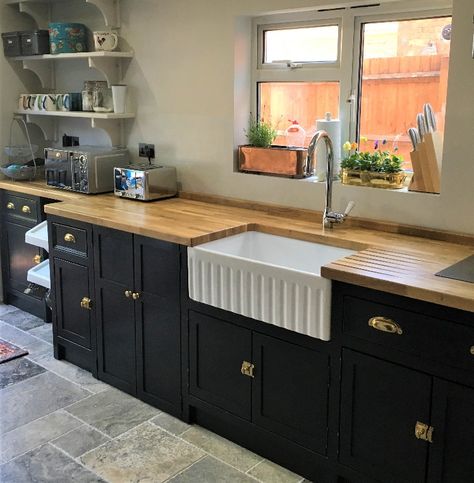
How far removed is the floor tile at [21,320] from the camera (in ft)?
13.2

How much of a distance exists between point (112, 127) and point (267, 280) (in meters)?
1.91

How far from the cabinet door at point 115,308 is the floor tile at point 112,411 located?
7cm

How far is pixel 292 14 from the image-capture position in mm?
3082

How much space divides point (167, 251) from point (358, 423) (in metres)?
1.08

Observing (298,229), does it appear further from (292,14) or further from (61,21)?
(61,21)

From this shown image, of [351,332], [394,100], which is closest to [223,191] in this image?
[394,100]

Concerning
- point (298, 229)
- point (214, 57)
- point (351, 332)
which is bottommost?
point (351, 332)

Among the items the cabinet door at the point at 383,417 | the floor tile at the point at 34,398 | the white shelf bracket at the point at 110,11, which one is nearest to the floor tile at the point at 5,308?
the floor tile at the point at 34,398

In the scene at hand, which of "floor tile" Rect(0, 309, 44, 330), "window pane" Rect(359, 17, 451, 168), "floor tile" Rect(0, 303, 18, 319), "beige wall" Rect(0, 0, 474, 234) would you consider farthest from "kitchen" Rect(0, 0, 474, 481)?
"floor tile" Rect(0, 303, 18, 319)

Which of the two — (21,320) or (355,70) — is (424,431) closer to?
(355,70)

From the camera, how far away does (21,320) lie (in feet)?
13.5

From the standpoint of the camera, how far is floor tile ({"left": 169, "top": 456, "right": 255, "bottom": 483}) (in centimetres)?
246

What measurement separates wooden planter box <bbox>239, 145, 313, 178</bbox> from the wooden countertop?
0.70ft

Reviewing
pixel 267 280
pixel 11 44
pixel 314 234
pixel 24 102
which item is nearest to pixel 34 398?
pixel 267 280
